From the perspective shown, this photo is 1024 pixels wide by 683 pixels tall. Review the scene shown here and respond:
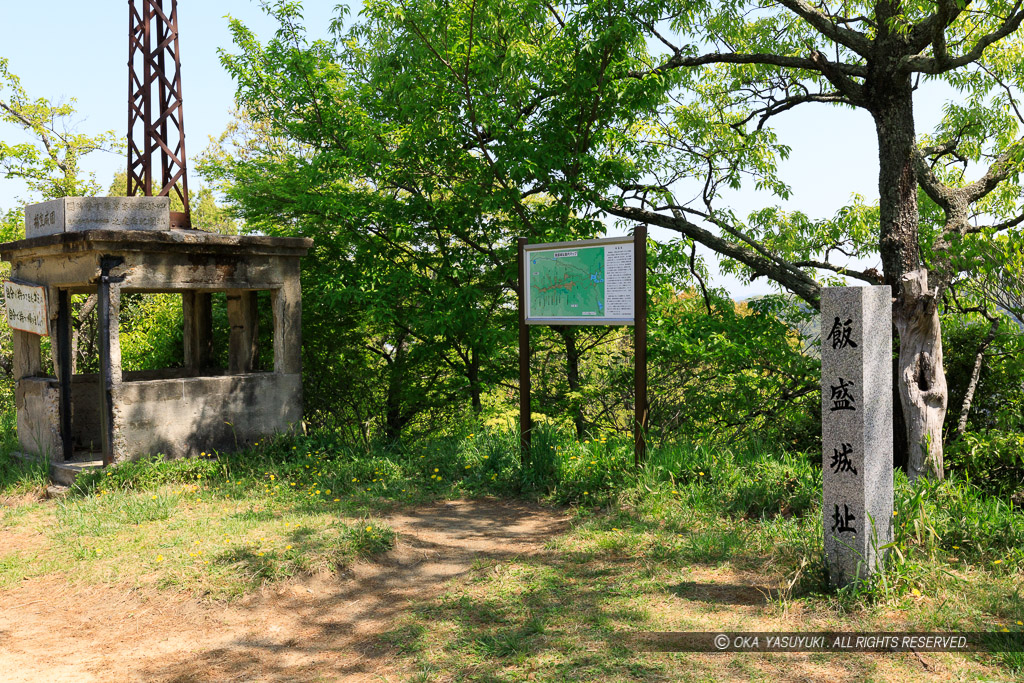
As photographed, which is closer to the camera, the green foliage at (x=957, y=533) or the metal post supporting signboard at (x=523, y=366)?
the green foliage at (x=957, y=533)

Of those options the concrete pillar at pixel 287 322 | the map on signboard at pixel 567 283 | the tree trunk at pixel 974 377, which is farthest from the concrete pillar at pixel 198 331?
the tree trunk at pixel 974 377

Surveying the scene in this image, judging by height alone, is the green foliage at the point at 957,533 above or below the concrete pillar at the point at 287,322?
below

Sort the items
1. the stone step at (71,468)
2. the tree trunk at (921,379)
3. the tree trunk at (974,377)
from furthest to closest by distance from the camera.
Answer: the tree trunk at (974,377) < the stone step at (71,468) < the tree trunk at (921,379)

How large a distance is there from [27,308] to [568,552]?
7.04 metres

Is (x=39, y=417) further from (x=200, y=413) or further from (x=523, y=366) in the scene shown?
(x=523, y=366)

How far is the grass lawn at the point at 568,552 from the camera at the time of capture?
13.1ft

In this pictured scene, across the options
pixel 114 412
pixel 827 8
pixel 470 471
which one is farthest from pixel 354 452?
pixel 827 8

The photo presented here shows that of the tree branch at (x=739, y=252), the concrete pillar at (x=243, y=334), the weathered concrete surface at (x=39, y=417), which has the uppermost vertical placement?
the tree branch at (x=739, y=252)

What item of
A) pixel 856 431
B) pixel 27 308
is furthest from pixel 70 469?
pixel 856 431

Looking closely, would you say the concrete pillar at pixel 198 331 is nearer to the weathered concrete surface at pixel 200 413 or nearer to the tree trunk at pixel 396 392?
the weathered concrete surface at pixel 200 413

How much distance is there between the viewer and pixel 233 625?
4613 mm

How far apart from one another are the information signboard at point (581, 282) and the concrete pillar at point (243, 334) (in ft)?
12.8

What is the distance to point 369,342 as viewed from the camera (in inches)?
489

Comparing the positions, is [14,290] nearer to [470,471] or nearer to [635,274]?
[470,471]
